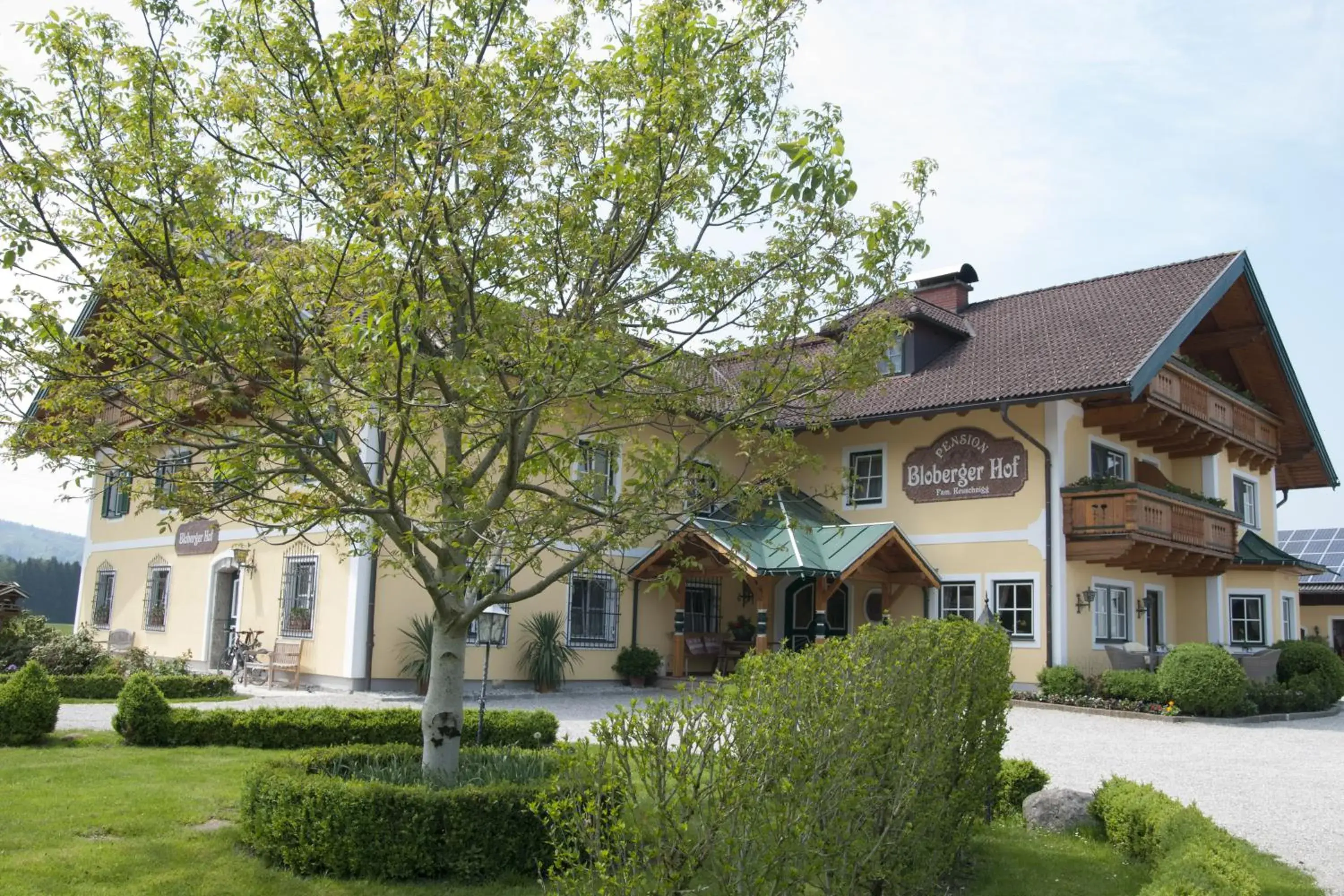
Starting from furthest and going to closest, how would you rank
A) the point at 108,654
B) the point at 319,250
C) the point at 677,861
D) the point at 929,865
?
1. the point at 108,654
2. the point at 319,250
3. the point at 929,865
4. the point at 677,861

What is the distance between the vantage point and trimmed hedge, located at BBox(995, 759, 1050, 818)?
30.7 ft

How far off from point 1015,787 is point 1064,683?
30.7 ft

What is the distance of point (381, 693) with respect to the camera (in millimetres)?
16812

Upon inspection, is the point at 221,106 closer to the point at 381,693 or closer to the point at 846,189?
the point at 846,189

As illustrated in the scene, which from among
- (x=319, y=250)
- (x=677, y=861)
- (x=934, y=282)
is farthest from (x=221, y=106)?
(x=934, y=282)

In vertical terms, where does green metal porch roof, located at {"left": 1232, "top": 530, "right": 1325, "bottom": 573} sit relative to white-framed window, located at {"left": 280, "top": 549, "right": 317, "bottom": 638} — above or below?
above

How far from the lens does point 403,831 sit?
21.2 ft

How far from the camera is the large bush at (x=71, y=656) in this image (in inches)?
711

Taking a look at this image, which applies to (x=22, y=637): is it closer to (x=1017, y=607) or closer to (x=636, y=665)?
(x=636, y=665)

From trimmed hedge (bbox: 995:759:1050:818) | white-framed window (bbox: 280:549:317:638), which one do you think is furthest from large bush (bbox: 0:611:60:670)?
trimmed hedge (bbox: 995:759:1050:818)

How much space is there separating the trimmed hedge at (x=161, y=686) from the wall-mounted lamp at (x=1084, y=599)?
46.0 ft

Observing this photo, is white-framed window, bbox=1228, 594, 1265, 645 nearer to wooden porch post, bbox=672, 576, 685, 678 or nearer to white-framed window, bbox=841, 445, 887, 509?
white-framed window, bbox=841, 445, 887, 509

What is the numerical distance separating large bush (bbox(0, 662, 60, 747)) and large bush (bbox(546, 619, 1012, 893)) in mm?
7714

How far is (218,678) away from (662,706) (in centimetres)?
1456
